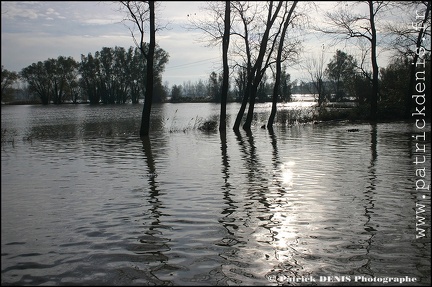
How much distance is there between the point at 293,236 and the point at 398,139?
15.0 metres

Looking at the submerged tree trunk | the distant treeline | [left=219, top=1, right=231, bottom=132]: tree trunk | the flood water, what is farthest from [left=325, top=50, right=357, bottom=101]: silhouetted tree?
the flood water

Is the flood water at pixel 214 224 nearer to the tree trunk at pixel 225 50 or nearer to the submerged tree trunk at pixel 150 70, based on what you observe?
the submerged tree trunk at pixel 150 70

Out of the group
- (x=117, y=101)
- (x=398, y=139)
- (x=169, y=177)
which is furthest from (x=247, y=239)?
(x=117, y=101)

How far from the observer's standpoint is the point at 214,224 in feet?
19.8

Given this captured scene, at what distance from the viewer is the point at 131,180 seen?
959cm

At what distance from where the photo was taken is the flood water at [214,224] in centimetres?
430

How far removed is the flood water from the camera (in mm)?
4301

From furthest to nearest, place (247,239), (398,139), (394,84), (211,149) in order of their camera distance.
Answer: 1. (394,84)
2. (398,139)
3. (211,149)
4. (247,239)

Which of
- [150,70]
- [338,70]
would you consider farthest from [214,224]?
[338,70]

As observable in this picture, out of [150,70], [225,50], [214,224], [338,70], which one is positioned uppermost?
[338,70]

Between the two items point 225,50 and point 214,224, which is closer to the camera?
point 214,224

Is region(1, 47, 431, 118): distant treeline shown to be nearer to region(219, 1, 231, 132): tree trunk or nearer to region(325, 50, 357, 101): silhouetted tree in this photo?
region(325, 50, 357, 101): silhouetted tree

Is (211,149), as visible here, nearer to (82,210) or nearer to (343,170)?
(343,170)

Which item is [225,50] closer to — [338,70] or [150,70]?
[150,70]
